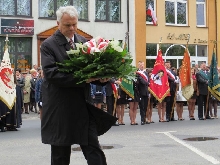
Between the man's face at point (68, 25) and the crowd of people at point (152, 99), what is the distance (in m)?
10.3

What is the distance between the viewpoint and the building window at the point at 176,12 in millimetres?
36219

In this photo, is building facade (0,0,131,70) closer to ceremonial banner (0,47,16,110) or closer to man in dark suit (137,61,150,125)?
man in dark suit (137,61,150,125)

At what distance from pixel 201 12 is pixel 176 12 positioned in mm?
2128

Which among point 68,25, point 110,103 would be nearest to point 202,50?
point 110,103

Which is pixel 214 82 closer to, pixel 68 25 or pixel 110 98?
pixel 110 98

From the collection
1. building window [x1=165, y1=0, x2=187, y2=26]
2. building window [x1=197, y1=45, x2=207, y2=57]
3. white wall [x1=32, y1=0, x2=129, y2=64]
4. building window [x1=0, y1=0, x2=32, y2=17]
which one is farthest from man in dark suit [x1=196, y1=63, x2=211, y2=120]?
building window [x1=197, y1=45, x2=207, y2=57]

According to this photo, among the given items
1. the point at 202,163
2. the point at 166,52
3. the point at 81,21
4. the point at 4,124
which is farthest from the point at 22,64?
the point at 202,163

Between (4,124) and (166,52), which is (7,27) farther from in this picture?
(4,124)

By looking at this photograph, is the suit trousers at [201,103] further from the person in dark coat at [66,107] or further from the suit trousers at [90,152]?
the person in dark coat at [66,107]

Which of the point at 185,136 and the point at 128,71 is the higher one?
the point at 128,71

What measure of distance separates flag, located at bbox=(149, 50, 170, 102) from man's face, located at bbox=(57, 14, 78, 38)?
1262 centimetres

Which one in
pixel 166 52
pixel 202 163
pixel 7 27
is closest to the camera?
pixel 202 163

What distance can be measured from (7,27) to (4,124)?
45.4ft

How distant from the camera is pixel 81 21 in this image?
105 feet
